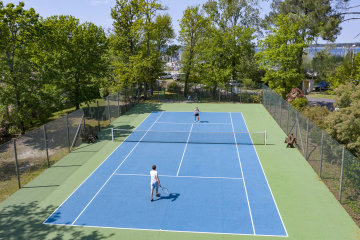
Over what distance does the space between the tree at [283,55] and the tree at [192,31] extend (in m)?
8.66

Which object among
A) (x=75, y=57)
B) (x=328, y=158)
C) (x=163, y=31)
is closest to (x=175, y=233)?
(x=328, y=158)

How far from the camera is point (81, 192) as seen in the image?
14.2 meters

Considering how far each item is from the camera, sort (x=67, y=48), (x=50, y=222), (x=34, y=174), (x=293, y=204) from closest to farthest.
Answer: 1. (x=50, y=222)
2. (x=293, y=204)
3. (x=34, y=174)
4. (x=67, y=48)

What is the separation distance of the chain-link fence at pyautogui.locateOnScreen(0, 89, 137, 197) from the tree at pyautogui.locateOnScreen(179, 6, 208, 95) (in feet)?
56.2

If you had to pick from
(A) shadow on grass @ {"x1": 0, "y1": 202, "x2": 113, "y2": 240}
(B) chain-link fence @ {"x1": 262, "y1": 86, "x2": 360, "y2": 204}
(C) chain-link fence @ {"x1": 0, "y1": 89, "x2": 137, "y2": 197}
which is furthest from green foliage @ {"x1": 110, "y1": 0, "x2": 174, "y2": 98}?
(A) shadow on grass @ {"x1": 0, "y1": 202, "x2": 113, "y2": 240}

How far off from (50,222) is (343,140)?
1500 centimetres

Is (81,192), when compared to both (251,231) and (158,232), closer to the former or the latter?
(158,232)

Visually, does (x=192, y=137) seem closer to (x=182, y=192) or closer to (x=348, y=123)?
(x=182, y=192)

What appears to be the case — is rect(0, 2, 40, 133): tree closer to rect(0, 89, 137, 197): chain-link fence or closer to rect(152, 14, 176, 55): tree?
rect(0, 89, 137, 197): chain-link fence

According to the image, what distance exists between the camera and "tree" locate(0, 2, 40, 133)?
2094 centimetres

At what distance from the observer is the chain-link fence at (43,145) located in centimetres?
1578

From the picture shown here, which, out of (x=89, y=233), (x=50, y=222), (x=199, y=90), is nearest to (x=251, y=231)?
(x=89, y=233)

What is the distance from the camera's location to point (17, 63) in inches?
861

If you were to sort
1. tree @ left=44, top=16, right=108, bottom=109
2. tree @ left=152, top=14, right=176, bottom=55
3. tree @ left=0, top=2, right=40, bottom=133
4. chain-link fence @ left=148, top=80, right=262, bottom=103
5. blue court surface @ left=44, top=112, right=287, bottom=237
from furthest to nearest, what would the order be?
1. tree @ left=152, top=14, right=176, bottom=55
2. chain-link fence @ left=148, top=80, right=262, bottom=103
3. tree @ left=44, top=16, right=108, bottom=109
4. tree @ left=0, top=2, right=40, bottom=133
5. blue court surface @ left=44, top=112, right=287, bottom=237
